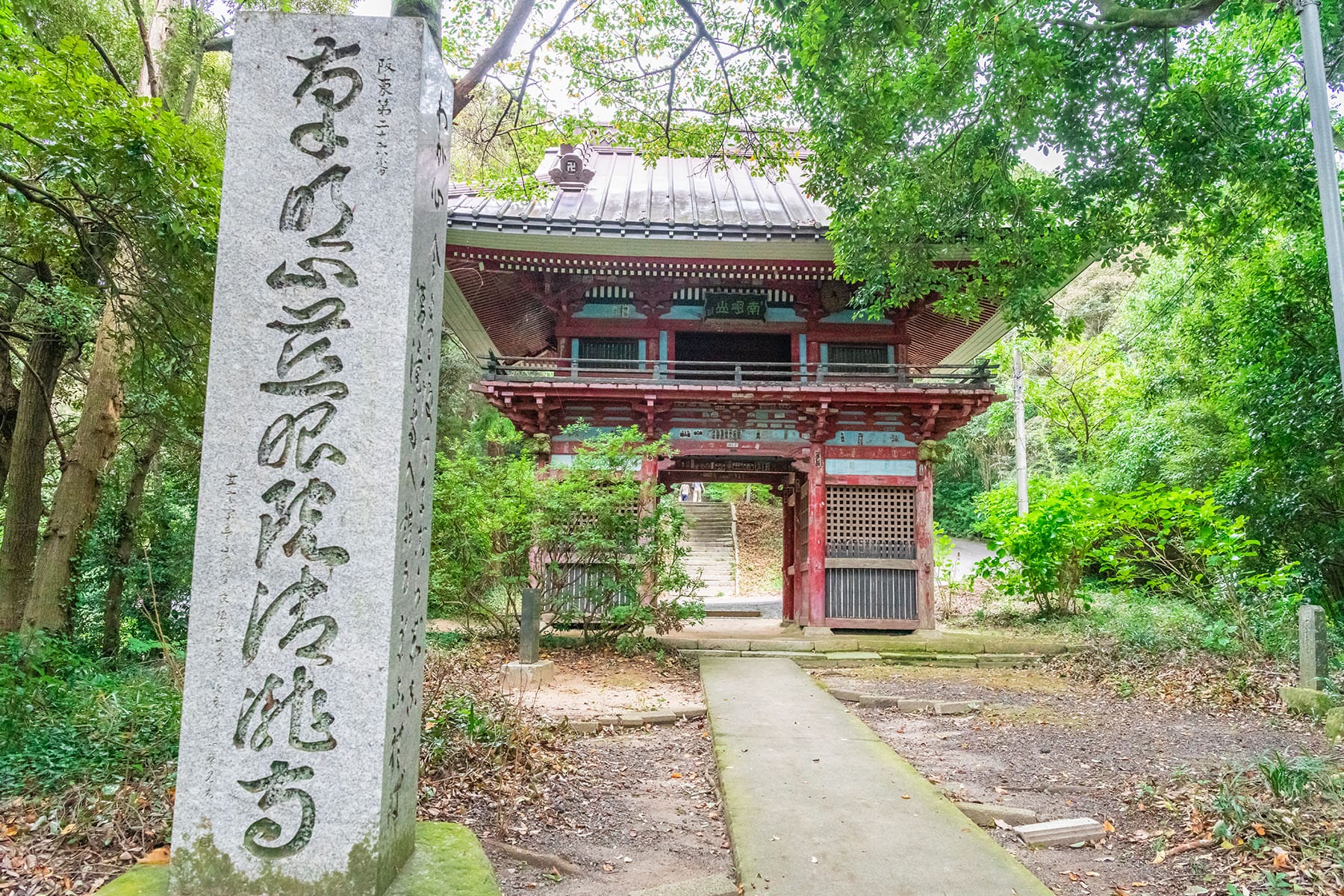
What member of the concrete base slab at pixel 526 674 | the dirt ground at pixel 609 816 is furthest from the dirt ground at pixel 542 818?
the concrete base slab at pixel 526 674

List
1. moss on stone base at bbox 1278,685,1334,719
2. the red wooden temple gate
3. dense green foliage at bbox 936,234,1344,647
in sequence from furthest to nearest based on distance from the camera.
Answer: the red wooden temple gate, dense green foliage at bbox 936,234,1344,647, moss on stone base at bbox 1278,685,1334,719

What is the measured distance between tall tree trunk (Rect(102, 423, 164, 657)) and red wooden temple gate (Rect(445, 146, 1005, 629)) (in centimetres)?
457

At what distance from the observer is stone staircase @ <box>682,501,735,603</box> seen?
860 inches

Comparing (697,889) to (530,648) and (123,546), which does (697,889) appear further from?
(123,546)

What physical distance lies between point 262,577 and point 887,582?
1032 centimetres

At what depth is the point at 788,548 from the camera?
1377cm

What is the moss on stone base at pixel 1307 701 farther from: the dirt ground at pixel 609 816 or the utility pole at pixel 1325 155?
the dirt ground at pixel 609 816

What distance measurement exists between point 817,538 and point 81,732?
926cm

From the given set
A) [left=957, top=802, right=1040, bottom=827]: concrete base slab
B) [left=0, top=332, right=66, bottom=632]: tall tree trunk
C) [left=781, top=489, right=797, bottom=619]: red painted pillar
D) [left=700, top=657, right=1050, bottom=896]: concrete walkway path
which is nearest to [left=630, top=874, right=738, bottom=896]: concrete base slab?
[left=700, top=657, right=1050, bottom=896]: concrete walkway path

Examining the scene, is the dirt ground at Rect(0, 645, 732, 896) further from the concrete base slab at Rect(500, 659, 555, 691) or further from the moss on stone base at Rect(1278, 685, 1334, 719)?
the moss on stone base at Rect(1278, 685, 1334, 719)

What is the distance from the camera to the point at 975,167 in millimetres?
6715

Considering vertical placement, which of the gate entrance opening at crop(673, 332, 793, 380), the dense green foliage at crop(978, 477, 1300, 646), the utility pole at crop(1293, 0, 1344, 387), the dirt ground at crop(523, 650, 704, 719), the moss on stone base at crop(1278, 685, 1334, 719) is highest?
the gate entrance opening at crop(673, 332, 793, 380)

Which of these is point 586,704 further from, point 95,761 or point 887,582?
point 887,582

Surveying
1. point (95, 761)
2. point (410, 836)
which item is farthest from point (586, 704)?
point (410, 836)
